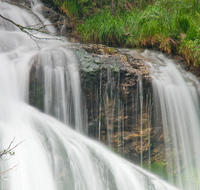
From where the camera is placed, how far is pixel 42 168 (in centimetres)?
325

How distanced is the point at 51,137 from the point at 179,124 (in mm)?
3019

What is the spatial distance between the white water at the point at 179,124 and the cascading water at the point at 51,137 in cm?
64

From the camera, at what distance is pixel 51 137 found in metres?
3.79

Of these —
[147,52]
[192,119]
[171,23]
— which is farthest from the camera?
[171,23]

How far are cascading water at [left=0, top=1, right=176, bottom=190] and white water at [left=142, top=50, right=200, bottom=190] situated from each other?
64 centimetres

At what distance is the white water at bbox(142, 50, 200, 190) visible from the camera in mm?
4992

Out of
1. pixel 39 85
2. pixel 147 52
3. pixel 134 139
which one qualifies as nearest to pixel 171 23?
pixel 147 52

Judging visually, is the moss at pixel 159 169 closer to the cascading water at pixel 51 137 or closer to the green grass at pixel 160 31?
the cascading water at pixel 51 137

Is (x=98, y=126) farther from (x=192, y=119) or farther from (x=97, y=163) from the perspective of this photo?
(x=192, y=119)

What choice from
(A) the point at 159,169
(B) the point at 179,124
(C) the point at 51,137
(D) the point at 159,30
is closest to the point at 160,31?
(D) the point at 159,30

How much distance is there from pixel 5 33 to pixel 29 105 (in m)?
3.17

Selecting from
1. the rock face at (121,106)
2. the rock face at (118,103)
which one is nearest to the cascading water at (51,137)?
the rock face at (118,103)

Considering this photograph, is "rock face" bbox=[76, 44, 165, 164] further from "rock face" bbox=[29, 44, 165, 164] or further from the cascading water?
the cascading water

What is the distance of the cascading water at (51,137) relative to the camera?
322 cm
